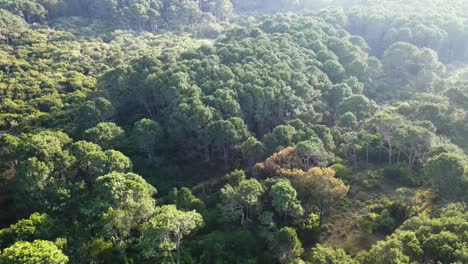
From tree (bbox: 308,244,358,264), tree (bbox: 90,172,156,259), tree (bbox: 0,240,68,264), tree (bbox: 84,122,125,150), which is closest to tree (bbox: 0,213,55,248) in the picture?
tree (bbox: 90,172,156,259)

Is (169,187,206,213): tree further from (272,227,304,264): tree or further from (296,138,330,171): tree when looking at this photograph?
(296,138,330,171): tree

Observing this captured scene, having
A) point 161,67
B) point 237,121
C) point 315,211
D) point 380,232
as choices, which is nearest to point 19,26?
point 161,67

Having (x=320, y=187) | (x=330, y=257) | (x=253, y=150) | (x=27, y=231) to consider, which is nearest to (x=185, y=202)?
(x=253, y=150)

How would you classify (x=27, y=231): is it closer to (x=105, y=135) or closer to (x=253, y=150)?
(x=105, y=135)

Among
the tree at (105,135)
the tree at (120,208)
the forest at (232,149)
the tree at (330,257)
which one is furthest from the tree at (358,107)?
the tree at (120,208)

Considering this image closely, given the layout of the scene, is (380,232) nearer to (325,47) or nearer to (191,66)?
(191,66)

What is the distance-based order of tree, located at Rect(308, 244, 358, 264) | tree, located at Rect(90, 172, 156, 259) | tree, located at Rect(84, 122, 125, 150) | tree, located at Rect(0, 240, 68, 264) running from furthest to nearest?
tree, located at Rect(84, 122, 125, 150), tree, located at Rect(90, 172, 156, 259), tree, located at Rect(308, 244, 358, 264), tree, located at Rect(0, 240, 68, 264)
